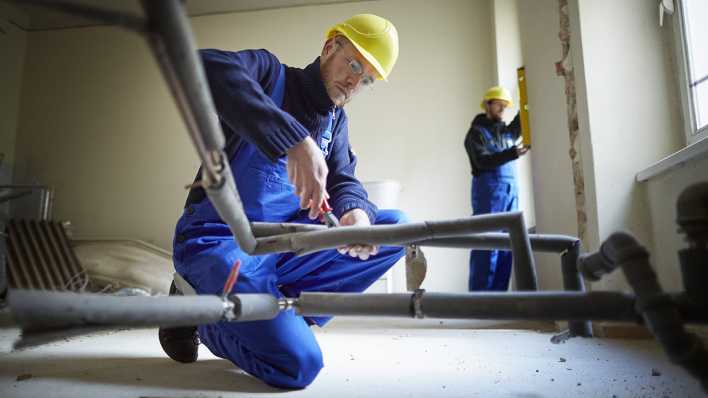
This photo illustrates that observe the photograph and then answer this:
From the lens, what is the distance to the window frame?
1452 millimetres

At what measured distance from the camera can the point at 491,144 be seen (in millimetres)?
2578

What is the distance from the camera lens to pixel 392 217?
1274 millimetres

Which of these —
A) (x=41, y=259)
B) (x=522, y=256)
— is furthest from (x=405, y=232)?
(x=41, y=259)

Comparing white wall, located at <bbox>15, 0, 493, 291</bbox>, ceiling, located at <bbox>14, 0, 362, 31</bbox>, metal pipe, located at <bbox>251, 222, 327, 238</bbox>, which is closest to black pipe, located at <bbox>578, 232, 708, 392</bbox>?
metal pipe, located at <bbox>251, 222, 327, 238</bbox>

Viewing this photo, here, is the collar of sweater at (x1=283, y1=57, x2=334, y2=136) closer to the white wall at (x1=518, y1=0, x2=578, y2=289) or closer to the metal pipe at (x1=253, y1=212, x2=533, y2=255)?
the metal pipe at (x1=253, y1=212, x2=533, y2=255)

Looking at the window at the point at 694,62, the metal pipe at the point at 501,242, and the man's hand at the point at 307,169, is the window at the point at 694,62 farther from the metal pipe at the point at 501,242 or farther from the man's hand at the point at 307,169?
the man's hand at the point at 307,169

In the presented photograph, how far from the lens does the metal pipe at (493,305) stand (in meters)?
0.57

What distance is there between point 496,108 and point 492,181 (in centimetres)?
47

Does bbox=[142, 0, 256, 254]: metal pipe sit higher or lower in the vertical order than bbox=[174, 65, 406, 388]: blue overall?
higher

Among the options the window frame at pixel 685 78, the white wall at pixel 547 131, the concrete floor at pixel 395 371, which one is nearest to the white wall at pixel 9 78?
the concrete floor at pixel 395 371

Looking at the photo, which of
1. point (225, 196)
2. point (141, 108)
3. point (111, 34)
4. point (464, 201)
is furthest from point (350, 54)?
point (111, 34)

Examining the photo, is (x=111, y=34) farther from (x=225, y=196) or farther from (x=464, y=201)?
(x=225, y=196)

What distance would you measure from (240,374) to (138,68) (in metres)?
3.44

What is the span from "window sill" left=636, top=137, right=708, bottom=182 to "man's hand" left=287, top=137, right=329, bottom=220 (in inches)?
38.5
